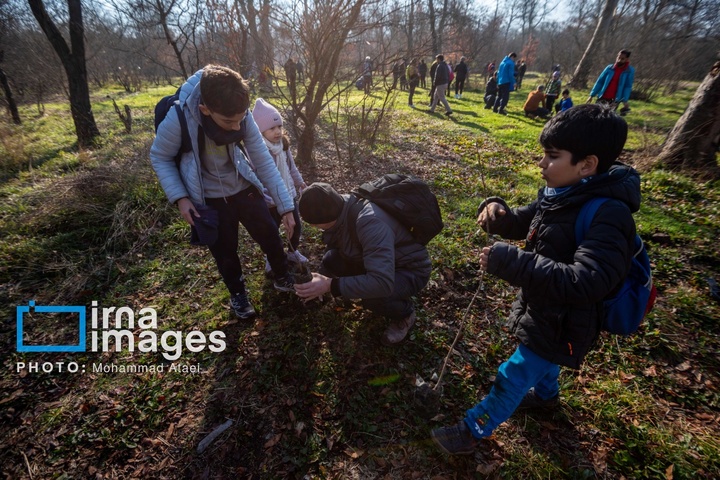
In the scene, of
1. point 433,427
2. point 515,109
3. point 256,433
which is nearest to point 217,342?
point 256,433

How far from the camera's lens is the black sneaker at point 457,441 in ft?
6.26

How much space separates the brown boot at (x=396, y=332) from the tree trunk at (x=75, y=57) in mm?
10085

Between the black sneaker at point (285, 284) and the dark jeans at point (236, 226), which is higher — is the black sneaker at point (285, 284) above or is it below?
below

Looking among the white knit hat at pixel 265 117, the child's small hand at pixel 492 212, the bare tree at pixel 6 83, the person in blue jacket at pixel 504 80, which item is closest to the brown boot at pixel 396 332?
the child's small hand at pixel 492 212

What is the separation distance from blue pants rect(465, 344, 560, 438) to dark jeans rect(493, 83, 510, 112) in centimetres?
1287

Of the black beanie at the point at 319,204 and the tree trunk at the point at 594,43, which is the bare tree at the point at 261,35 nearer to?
the black beanie at the point at 319,204

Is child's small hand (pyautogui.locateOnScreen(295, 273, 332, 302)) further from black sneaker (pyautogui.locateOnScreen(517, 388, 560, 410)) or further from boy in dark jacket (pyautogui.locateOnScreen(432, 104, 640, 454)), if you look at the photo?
black sneaker (pyautogui.locateOnScreen(517, 388, 560, 410))

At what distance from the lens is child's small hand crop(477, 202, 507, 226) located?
6.22 ft

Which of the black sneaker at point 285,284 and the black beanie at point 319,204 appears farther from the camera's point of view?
the black sneaker at point 285,284

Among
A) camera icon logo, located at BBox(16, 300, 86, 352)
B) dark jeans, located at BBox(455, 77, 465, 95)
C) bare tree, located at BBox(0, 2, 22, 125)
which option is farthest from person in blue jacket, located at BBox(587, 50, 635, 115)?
bare tree, located at BBox(0, 2, 22, 125)

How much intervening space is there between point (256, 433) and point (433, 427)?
1285 millimetres

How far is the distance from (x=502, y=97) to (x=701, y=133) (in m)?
8.06

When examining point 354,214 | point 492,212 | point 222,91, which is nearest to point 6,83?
point 222,91

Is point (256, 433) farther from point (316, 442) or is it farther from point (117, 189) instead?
point (117, 189)
